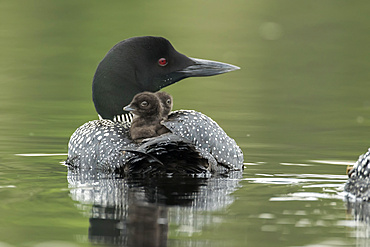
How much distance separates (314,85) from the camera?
12805 millimetres

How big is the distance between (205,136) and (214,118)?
10.6ft

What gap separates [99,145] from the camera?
21.4ft

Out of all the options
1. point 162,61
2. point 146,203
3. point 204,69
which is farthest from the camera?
point 204,69

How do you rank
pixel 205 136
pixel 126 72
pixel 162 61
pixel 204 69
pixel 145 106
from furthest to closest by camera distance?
pixel 204 69, pixel 162 61, pixel 126 72, pixel 205 136, pixel 145 106

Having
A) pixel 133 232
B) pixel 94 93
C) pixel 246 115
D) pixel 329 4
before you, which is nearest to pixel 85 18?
pixel 329 4

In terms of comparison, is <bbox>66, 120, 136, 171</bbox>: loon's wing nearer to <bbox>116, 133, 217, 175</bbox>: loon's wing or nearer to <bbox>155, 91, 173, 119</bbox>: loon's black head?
<bbox>116, 133, 217, 175</bbox>: loon's wing

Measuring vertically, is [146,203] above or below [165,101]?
below

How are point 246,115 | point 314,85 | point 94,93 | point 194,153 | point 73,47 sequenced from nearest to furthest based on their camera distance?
point 194,153 < point 94,93 < point 246,115 < point 314,85 < point 73,47

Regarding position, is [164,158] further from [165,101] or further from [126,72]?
[126,72]

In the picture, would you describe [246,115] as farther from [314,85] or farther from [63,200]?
[63,200]

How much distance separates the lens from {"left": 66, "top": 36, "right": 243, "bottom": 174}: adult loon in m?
6.11

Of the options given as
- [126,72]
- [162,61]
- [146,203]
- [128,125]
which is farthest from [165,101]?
[146,203]

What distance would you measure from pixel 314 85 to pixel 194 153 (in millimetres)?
7104

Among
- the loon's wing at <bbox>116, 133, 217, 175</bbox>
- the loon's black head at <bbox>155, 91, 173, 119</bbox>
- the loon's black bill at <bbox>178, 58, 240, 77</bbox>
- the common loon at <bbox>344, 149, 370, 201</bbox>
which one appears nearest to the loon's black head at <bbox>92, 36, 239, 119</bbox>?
the loon's black bill at <bbox>178, 58, 240, 77</bbox>
